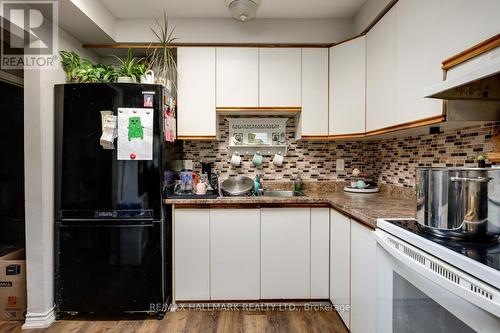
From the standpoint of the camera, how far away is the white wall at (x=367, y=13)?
6.25 ft

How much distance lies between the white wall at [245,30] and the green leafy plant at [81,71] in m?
0.45

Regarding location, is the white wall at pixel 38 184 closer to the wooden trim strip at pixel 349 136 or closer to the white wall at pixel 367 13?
the wooden trim strip at pixel 349 136

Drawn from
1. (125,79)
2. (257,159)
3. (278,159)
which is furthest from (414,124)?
(125,79)

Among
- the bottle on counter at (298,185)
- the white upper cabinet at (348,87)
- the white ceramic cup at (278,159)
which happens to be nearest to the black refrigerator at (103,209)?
the white ceramic cup at (278,159)

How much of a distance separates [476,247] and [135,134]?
194 cm

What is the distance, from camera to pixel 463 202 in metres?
0.93

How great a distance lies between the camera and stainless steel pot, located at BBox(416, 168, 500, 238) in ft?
2.95

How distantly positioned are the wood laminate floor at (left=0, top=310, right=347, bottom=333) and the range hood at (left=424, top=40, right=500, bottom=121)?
153 centimetres

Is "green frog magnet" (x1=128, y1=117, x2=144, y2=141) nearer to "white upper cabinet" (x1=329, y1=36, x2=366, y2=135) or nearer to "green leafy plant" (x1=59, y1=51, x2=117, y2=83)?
"green leafy plant" (x1=59, y1=51, x2=117, y2=83)

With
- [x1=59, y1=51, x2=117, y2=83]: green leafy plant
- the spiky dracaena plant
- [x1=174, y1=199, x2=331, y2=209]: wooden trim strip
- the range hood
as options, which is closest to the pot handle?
the range hood

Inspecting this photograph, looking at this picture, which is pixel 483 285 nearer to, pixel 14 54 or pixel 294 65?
pixel 294 65

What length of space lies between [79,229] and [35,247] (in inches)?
11.9

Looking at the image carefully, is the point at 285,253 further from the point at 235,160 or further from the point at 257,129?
the point at 257,129

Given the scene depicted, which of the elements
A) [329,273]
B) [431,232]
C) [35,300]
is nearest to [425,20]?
[431,232]
